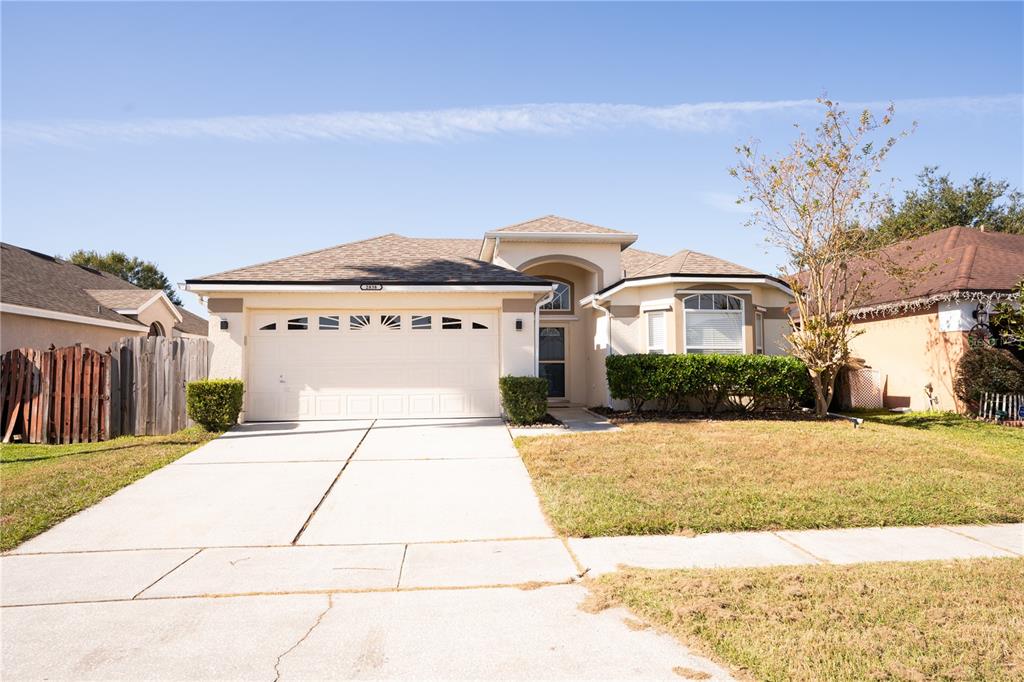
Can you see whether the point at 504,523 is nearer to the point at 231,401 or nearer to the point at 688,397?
the point at 231,401

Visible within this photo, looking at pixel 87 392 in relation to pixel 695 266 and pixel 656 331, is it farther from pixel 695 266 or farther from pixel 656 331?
pixel 695 266

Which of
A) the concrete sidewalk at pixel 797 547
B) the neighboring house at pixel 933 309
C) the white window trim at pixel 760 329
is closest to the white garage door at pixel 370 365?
the white window trim at pixel 760 329

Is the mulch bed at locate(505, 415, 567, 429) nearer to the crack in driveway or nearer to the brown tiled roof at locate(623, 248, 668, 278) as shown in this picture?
the brown tiled roof at locate(623, 248, 668, 278)

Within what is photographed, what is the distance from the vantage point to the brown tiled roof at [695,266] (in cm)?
1529

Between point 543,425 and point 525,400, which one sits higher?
point 525,400

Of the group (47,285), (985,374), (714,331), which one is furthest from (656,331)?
(47,285)

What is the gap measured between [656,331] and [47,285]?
1796 centimetres

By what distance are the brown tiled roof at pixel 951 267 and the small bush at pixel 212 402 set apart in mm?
14463

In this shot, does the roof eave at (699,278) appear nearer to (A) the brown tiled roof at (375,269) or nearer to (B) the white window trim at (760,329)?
(B) the white window trim at (760,329)

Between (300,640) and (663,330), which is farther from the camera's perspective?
(663,330)

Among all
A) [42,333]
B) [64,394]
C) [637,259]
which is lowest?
[64,394]

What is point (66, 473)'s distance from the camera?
27.2 ft

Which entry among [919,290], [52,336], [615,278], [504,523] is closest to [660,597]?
[504,523]

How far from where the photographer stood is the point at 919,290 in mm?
15812
